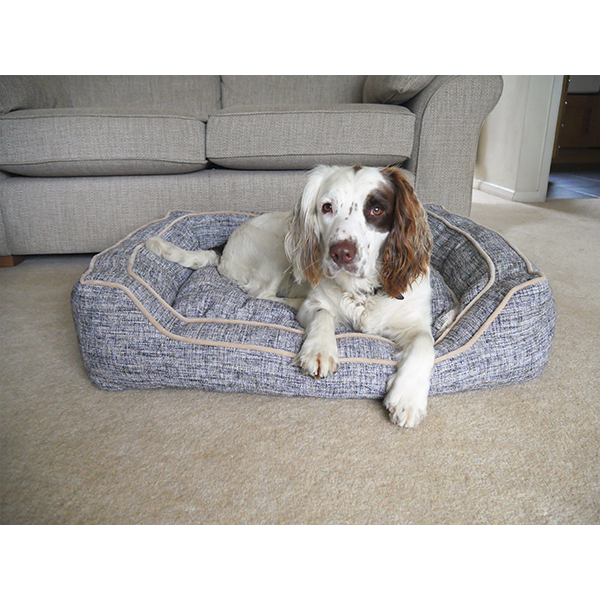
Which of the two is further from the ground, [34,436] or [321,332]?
[321,332]

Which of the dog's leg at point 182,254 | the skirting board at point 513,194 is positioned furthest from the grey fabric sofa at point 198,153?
the skirting board at point 513,194

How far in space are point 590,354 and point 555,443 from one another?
65 cm

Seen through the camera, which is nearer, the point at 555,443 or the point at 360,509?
the point at 360,509

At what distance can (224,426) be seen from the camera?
1.48 meters

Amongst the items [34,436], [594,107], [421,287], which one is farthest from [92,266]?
[594,107]

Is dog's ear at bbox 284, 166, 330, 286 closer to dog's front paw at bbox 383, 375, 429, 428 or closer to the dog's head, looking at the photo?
the dog's head

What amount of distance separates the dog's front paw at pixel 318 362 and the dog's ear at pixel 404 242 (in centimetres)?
37

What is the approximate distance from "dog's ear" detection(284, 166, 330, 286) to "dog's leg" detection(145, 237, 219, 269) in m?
0.65

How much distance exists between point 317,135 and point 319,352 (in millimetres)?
1740

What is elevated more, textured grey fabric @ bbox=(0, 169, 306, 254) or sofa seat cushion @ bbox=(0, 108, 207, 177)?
sofa seat cushion @ bbox=(0, 108, 207, 177)

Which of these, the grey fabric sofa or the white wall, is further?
the white wall

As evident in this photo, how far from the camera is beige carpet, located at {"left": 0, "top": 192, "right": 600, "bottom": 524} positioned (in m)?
1.17

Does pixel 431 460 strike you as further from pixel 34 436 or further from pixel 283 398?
pixel 34 436

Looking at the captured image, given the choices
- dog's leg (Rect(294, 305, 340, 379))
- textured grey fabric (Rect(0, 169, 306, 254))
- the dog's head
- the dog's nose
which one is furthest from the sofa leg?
the dog's nose
